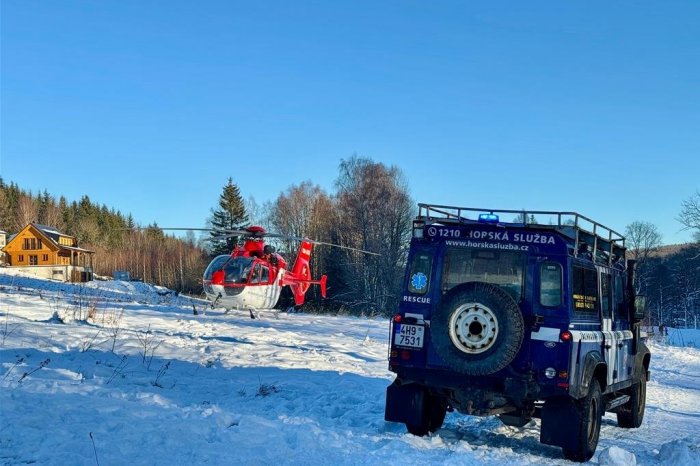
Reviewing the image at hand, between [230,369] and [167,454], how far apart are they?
5.79 meters

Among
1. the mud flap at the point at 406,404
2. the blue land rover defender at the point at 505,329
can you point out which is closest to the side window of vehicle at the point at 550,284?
the blue land rover defender at the point at 505,329

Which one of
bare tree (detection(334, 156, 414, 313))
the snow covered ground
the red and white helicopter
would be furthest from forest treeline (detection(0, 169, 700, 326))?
the snow covered ground

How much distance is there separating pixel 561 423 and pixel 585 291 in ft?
5.39

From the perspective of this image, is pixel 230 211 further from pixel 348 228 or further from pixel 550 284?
pixel 550 284

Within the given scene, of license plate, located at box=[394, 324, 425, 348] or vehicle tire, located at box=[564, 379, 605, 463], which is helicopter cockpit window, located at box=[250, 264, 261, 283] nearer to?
license plate, located at box=[394, 324, 425, 348]

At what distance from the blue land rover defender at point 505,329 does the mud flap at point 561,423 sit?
0.01 m

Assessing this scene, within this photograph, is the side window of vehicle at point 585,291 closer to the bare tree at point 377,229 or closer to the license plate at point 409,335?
the license plate at point 409,335

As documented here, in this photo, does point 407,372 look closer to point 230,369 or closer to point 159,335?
point 230,369

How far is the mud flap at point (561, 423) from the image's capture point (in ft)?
21.4

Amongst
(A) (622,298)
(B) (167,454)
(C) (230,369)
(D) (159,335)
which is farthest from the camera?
(D) (159,335)

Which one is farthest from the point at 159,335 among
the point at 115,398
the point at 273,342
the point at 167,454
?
the point at 167,454

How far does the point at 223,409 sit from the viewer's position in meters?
7.53

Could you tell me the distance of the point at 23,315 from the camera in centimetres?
1522

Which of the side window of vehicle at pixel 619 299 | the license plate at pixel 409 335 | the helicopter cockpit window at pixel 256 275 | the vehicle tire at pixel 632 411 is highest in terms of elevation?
the helicopter cockpit window at pixel 256 275
